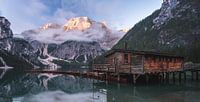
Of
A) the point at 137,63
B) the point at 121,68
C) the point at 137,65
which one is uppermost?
the point at 137,63

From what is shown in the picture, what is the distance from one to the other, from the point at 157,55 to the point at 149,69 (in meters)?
5.55

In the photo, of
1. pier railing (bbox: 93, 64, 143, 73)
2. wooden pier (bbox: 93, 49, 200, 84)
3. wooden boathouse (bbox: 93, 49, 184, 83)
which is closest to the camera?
pier railing (bbox: 93, 64, 143, 73)

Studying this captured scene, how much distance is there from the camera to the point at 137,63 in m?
67.8

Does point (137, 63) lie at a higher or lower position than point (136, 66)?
higher

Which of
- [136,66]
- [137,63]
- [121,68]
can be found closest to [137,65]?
[136,66]

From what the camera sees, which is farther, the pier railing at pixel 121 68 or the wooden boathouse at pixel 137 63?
the wooden boathouse at pixel 137 63

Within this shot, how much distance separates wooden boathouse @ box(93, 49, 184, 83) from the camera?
6544cm

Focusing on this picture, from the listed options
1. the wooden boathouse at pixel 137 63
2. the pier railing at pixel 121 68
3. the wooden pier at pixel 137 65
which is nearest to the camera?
the pier railing at pixel 121 68

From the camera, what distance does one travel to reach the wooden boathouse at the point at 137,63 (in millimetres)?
65438

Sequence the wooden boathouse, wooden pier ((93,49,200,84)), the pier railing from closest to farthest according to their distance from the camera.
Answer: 1. the pier railing
2. the wooden boathouse
3. wooden pier ((93,49,200,84))

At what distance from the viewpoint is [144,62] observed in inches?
2601

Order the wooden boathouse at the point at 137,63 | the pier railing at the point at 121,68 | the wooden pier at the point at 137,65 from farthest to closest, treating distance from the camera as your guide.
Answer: the wooden pier at the point at 137,65, the wooden boathouse at the point at 137,63, the pier railing at the point at 121,68

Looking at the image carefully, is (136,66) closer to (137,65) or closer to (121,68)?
(137,65)

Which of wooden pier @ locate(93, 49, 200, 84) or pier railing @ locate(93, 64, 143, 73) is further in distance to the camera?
wooden pier @ locate(93, 49, 200, 84)
